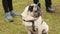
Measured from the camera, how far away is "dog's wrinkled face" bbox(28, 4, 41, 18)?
3551 mm

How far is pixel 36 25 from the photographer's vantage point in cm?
360

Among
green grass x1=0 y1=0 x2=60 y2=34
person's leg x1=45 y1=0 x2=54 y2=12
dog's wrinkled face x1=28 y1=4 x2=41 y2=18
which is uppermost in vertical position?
dog's wrinkled face x1=28 y1=4 x2=41 y2=18

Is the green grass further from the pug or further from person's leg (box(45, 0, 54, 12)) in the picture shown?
the pug

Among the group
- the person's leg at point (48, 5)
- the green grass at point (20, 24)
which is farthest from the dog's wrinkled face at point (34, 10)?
Answer: the person's leg at point (48, 5)

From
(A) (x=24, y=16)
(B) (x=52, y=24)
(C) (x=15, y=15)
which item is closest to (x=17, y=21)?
(C) (x=15, y=15)

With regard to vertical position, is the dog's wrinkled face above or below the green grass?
above

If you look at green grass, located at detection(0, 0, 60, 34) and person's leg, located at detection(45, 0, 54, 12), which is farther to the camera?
person's leg, located at detection(45, 0, 54, 12)

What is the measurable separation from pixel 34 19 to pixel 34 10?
0.57 ft

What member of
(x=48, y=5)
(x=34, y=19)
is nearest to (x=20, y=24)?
(x=48, y=5)

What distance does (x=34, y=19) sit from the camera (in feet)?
11.9

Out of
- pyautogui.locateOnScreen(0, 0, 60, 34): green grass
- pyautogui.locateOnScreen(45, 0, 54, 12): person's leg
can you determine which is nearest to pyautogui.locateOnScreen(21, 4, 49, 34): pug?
pyautogui.locateOnScreen(0, 0, 60, 34): green grass

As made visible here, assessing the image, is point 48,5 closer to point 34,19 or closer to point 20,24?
point 20,24

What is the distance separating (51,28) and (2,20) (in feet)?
4.25

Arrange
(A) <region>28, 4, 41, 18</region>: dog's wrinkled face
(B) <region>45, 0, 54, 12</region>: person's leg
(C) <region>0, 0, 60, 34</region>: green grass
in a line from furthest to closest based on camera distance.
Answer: (B) <region>45, 0, 54, 12</region>: person's leg < (C) <region>0, 0, 60, 34</region>: green grass < (A) <region>28, 4, 41, 18</region>: dog's wrinkled face
